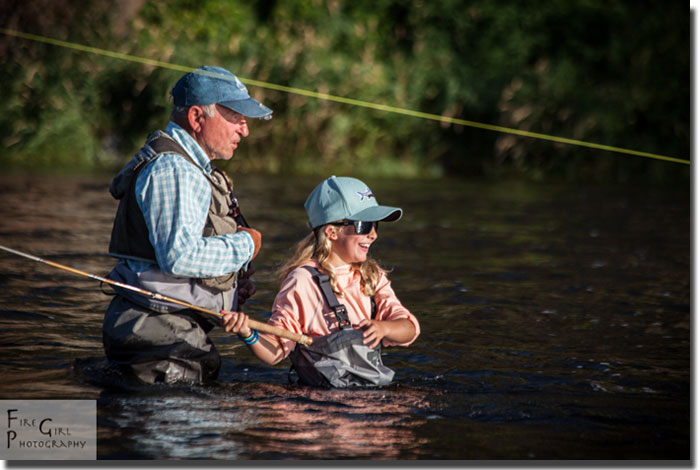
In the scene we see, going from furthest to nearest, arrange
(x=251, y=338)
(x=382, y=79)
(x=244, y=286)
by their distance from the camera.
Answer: (x=382, y=79), (x=244, y=286), (x=251, y=338)

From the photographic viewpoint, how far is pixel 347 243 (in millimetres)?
4789

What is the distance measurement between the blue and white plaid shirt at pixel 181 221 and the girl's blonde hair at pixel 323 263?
1.49 feet

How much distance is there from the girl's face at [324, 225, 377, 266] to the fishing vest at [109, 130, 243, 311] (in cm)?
47

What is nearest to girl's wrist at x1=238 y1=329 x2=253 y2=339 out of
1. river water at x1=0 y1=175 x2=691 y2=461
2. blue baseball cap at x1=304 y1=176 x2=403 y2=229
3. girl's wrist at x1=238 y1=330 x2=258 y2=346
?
girl's wrist at x1=238 y1=330 x2=258 y2=346

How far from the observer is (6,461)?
3914 millimetres

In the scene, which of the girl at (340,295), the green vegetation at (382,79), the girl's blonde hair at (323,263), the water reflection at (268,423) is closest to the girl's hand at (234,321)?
the girl at (340,295)

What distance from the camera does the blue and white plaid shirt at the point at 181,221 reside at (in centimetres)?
427

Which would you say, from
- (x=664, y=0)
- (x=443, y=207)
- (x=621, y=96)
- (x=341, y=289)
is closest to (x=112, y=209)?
(x=443, y=207)

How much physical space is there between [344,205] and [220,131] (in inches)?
24.8

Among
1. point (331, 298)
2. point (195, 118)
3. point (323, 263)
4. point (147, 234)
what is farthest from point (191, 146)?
point (331, 298)

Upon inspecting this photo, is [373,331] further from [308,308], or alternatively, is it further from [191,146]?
[191,146]

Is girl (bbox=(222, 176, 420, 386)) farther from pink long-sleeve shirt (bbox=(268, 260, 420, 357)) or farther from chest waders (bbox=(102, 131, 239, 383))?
chest waders (bbox=(102, 131, 239, 383))

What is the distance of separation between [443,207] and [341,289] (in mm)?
8913

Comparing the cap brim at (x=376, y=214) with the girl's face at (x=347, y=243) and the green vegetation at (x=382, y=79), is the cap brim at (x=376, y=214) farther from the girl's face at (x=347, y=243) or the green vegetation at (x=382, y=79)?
the green vegetation at (x=382, y=79)
